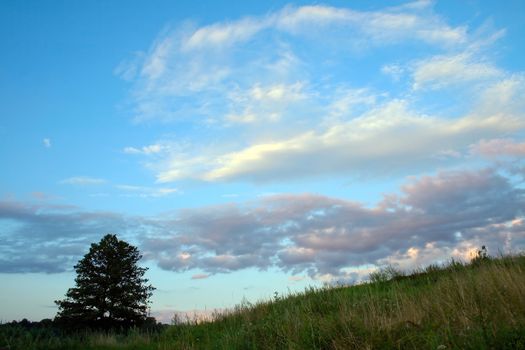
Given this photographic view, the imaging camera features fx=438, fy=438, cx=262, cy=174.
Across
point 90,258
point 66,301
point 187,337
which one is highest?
point 90,258

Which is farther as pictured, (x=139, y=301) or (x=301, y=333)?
(x=139, y=301)

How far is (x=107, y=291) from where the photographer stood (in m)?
39.3

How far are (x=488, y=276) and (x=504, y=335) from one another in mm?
5544

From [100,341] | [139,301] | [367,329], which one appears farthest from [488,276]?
[139,301]

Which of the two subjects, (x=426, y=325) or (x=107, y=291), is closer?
(x=426, y=325)

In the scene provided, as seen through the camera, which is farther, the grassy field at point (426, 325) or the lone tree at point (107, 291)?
the lone tree at point (107, 291)

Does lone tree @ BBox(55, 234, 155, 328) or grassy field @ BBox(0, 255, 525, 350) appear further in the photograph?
lone tree @ BBox(55, 234, 155, 328)

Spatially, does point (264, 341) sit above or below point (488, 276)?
below

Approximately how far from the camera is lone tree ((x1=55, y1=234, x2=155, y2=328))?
3791 centimetres

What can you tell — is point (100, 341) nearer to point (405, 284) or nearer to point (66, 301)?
point (405, 284)

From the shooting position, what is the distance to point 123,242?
139 ft

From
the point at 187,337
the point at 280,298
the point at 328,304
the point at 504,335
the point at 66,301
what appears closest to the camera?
the point at 504,335

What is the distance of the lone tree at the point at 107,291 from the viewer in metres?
37.9

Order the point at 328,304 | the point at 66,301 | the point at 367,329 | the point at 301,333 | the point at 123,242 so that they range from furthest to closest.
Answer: the point at 123,242 < the point at 66,301 < the point at 328,304 < the point at 301,333 < the point at 367,329
